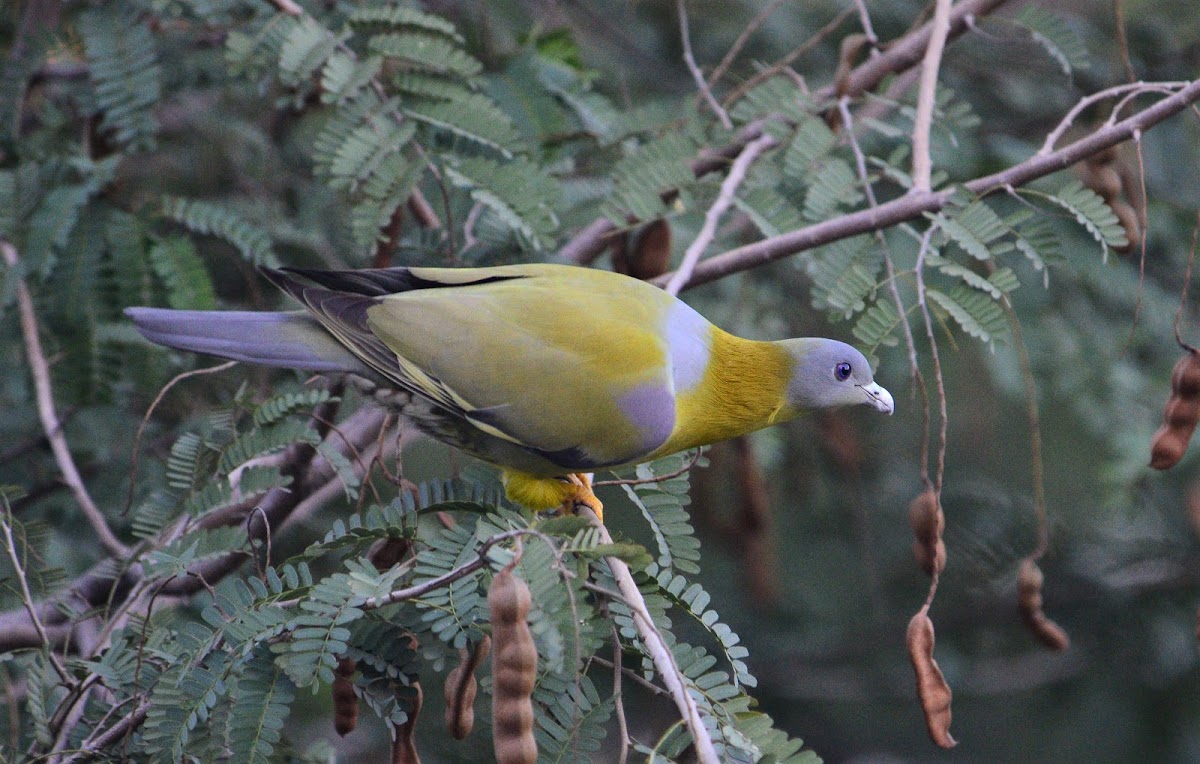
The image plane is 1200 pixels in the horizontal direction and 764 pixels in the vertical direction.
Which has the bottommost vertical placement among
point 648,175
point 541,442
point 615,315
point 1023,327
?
point 1023,327

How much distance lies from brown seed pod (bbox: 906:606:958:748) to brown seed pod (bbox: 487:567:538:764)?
80 centimetres

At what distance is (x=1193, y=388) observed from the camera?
7.41ft

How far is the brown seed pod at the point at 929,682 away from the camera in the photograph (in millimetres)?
1982

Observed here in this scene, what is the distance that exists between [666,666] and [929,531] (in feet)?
2.69

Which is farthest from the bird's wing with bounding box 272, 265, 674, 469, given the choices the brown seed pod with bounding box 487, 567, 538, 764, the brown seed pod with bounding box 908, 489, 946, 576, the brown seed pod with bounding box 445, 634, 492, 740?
the brown seed pod with bounding box 487, 567, 538, 764

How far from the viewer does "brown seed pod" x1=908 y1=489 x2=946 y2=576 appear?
85.4 inches

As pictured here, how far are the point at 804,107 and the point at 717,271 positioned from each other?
62 cm

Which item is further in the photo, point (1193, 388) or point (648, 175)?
point (648, 175)

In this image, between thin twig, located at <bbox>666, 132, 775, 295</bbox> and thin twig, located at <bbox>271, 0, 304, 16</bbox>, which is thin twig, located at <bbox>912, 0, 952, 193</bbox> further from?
thin twig, located at <bbox>271, 0, 304, 16</bbox>

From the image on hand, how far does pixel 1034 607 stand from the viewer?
7.95ft

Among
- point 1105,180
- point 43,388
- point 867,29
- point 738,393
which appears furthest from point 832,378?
point 43,388

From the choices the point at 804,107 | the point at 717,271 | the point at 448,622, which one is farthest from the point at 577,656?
the point at 804,107

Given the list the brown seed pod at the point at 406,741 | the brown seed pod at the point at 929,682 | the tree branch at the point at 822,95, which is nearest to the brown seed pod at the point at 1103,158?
the tree branch at the point at 822,95

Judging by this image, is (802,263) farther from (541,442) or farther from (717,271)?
(541,442)
